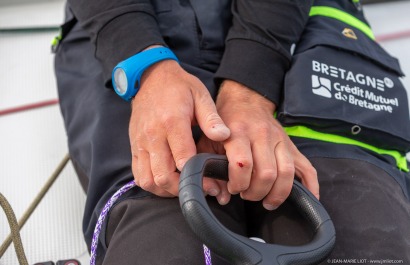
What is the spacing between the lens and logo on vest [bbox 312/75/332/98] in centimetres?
85

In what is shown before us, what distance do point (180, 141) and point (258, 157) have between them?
0.11 m

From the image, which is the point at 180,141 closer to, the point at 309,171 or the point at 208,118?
the point at 208,118

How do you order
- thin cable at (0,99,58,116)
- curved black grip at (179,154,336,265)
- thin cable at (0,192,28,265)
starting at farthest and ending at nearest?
thin cable at (0,99,58,116), thin cable at (0,192,28,265), curved black grip at (179,154,336,265)

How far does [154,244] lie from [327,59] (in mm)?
434

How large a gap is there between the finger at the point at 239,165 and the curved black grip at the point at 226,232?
11mm

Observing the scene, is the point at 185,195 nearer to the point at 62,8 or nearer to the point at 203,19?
the point at 203,19

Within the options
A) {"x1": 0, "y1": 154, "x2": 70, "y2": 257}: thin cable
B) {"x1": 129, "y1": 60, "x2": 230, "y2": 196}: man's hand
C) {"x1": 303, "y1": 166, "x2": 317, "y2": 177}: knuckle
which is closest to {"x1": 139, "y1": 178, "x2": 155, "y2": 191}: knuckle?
{"x1": 129, "y1": 60, "x2": 230, "y2": 196}: man's hand

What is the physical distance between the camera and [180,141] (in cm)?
70

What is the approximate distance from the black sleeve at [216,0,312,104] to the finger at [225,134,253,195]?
17cm

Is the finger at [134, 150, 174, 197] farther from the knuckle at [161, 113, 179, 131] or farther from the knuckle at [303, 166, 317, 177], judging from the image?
the knuckle at [303, 166, 317, 177]

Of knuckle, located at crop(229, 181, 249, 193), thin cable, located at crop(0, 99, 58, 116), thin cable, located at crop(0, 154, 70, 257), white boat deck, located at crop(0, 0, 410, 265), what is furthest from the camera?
thin cable, located at crop(0, 99, 58, 116)

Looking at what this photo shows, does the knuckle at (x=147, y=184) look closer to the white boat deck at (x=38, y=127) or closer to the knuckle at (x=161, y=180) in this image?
the knuckle at (x=161, y=180)

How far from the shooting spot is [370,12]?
1.56 m

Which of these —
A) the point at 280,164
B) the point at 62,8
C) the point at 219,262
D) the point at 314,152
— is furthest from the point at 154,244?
the point at 62,8
